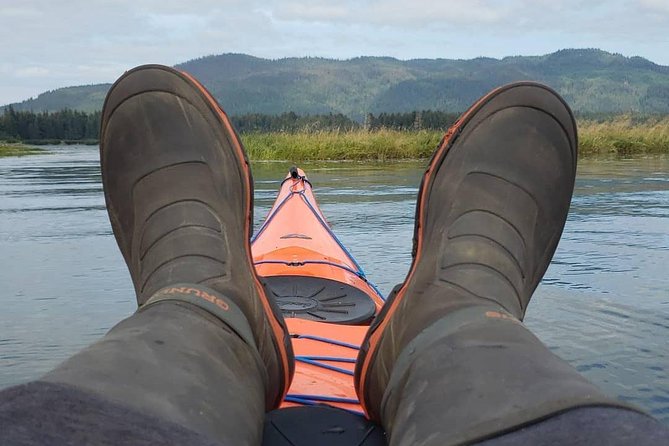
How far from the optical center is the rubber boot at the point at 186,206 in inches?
47.3

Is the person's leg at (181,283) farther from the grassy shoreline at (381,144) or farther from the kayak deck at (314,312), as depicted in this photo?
the grassy shoreline at (381,144)

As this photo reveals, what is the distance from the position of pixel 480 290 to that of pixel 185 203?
62 cm

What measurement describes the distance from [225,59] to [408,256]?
15628 centimetres

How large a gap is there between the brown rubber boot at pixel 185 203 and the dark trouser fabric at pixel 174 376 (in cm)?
6

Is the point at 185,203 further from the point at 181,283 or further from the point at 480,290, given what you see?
the point at 480,290

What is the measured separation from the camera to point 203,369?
0.92 meters

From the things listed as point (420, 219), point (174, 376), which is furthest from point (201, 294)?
point (420, 219)

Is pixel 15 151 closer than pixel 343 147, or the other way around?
pixel 343 147

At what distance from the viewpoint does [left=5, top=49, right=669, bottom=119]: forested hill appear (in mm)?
106750

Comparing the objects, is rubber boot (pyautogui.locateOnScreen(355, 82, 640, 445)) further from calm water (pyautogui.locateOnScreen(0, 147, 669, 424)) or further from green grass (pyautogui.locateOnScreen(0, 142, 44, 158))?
green grass (pyautogui.locateOnScreen(0, 142, 44, 158))

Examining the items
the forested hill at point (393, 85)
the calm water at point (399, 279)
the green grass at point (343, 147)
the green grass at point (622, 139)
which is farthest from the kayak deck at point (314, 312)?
the forested hill at point (393, 85)

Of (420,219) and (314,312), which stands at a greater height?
(420,219)

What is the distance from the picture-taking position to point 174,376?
33.8 inches

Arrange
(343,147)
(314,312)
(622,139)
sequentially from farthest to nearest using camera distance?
(622,139) → (343,147) → (314,312)
